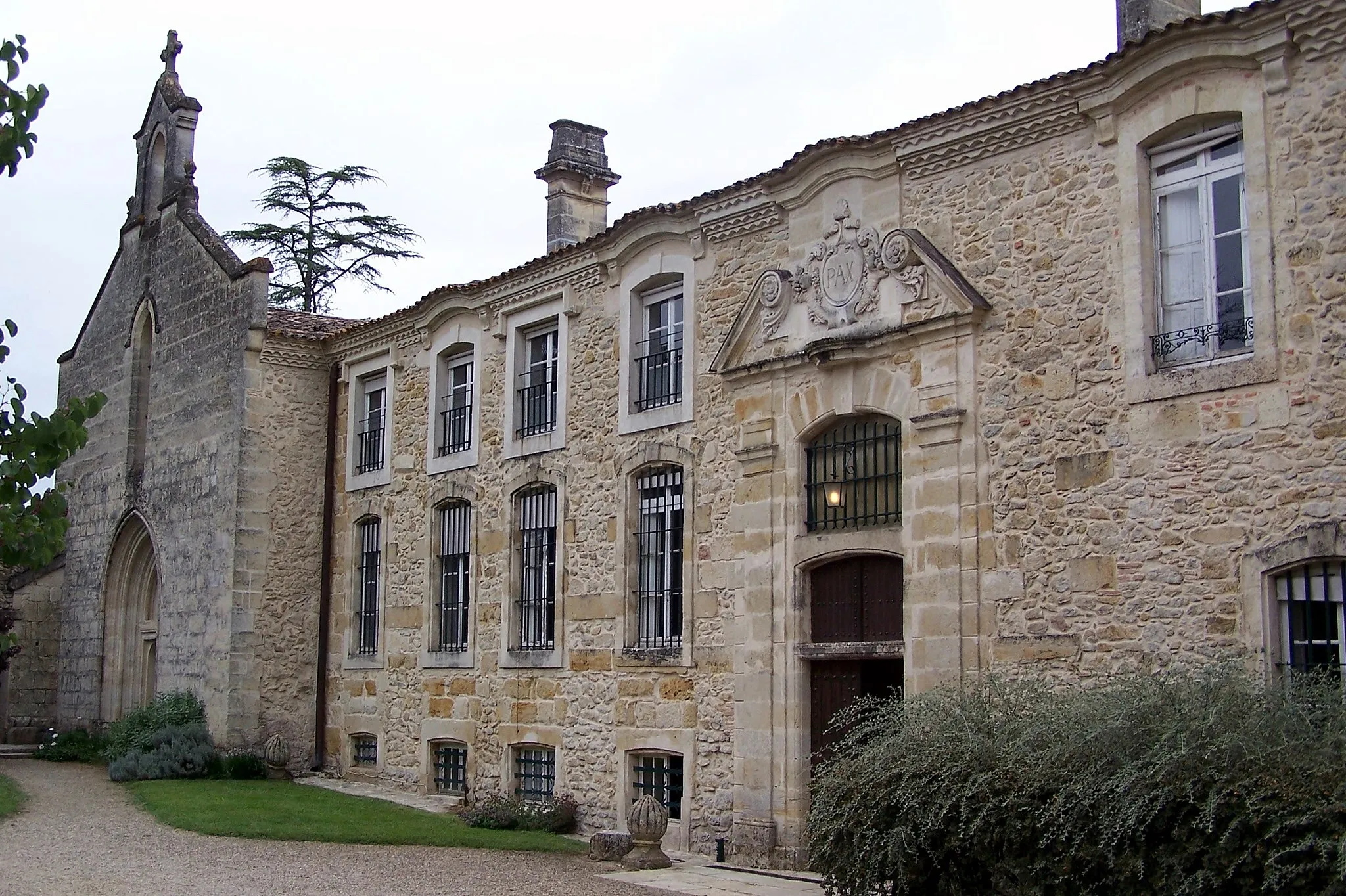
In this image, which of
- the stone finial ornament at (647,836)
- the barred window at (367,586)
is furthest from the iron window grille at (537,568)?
the stone finial ornament at (647,836)

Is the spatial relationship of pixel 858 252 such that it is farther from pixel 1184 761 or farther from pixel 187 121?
pixel 187 121

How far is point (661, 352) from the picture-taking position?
1483 cm

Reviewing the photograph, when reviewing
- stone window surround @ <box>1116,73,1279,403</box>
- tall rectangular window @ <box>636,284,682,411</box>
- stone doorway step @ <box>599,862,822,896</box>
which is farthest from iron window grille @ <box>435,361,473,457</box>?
stone window surround @ <box>1116,73,1279,403</box>

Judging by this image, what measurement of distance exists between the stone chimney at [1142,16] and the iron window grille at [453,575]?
8923 millimetres

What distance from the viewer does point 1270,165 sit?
9750mm

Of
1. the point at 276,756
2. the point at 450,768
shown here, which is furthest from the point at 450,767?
Result: the point at 276,756

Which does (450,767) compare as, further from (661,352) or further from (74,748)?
(74,748)

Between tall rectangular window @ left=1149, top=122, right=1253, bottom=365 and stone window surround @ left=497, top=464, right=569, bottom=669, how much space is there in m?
7.16

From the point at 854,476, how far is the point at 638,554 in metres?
3.06

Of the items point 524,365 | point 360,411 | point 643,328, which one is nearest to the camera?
point 643,328

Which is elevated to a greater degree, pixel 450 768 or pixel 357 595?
pixel 357 595

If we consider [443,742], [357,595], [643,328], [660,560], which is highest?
[643,328]

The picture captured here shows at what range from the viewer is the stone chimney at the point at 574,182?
18.8 metres

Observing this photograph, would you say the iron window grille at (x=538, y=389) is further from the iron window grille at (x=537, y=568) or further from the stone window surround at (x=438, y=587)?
the stone window surround at (x=438, y=587)
